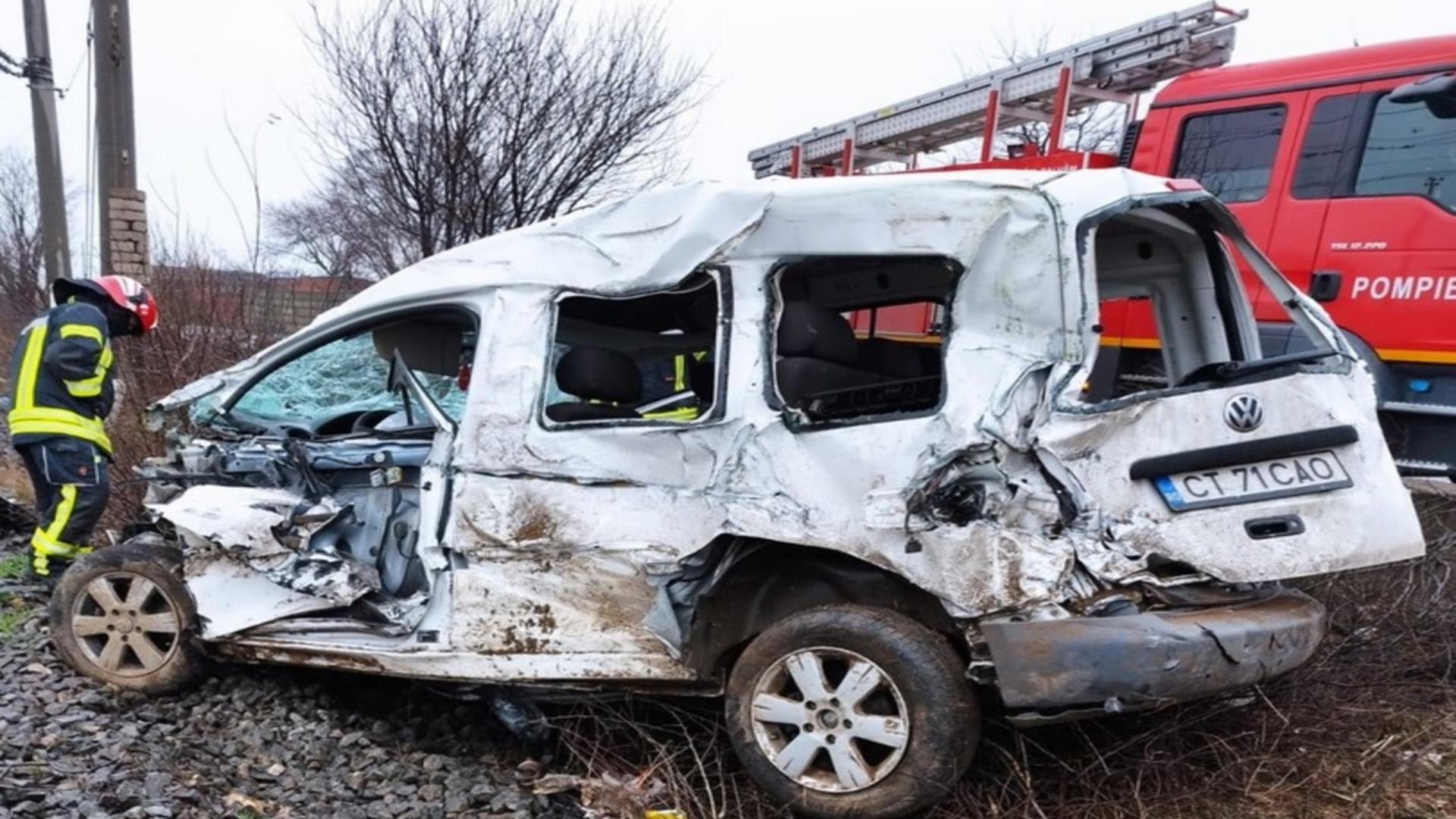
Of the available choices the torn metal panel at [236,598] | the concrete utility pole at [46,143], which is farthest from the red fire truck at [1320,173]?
the concrete utility pole at [46,143]

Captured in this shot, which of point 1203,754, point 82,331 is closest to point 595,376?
point 1203,754

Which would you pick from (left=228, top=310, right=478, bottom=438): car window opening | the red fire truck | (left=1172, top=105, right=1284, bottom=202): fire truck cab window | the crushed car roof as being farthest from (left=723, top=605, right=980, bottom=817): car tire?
(left=1172, top=105, right=1284, bottom=202): fire truck cab window

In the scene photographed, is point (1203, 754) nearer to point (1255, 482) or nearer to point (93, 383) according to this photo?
point (1255, 482)

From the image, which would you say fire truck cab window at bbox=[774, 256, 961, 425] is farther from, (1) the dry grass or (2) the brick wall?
(2) the brick wall

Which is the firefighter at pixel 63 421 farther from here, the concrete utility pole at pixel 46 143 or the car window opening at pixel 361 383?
the concrete utility pole at pixel 46 143

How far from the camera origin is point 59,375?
4551 millimetres

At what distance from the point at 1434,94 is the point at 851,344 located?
372cm

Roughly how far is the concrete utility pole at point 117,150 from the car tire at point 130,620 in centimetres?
465

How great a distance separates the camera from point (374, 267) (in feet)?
44.4

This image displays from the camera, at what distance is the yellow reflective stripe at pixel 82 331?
14.9 feet

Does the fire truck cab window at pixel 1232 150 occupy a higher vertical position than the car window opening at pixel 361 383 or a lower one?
higher

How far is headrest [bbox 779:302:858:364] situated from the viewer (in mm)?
3078

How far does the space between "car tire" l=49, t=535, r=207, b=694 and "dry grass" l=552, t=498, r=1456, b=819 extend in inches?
58.7

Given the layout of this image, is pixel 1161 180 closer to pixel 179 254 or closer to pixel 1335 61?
pixel 1335 61
